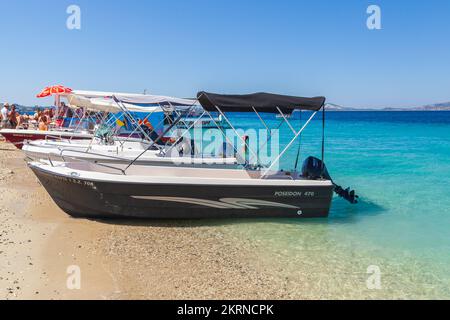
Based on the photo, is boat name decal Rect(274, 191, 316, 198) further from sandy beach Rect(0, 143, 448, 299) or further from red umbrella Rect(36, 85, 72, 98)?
red umbrella Rect(36, 85, 72, 98)

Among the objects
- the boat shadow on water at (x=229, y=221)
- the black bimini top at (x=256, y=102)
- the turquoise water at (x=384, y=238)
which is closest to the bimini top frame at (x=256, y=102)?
the black bimini top at (x=256, y=102)

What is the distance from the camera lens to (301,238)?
27.1ft

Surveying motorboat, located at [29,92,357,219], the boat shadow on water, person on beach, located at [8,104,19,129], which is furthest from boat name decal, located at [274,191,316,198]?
person on beach, located at [8,104,19,129]

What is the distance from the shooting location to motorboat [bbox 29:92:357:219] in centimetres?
833

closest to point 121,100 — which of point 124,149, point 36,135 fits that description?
point 124,149

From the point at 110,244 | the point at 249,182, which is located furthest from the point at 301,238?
the point at 110,244

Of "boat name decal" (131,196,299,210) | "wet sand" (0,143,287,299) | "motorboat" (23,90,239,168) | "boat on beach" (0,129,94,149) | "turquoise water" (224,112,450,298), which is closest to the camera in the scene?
"wet sand" (0,143,287,299)

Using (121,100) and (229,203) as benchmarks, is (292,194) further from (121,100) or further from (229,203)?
(121,100)

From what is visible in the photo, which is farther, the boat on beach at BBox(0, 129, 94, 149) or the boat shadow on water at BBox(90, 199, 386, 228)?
the boat on beach at BBox(0, 129, 94, 149)

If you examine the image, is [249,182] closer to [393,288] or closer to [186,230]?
[186,230]

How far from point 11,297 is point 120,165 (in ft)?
20.3

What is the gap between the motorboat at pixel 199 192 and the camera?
8.33m

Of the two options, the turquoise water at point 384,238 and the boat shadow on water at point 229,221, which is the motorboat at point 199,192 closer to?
the boat shadow on water at point 229,221

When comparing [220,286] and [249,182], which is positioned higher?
[249,182]
